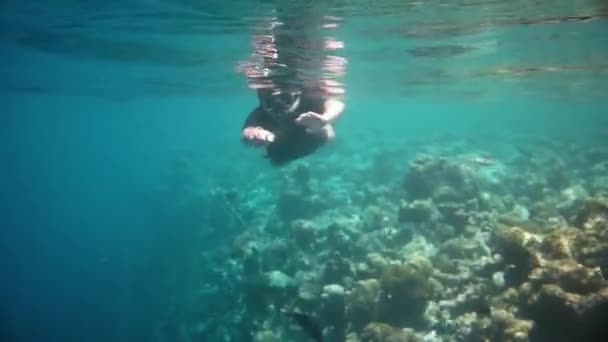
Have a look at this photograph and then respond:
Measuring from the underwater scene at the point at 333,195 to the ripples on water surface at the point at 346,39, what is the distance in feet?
0.38

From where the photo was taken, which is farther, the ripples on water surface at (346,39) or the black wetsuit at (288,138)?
the ripples on water surface at (346,39)

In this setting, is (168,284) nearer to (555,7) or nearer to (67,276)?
(555,7)

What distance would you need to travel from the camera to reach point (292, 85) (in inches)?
840

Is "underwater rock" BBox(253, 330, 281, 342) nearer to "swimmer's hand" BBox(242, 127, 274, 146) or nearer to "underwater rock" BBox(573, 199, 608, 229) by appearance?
"swimmer's hand" BBox(242, 127, 274, 146)

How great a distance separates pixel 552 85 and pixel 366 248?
27.3 meters

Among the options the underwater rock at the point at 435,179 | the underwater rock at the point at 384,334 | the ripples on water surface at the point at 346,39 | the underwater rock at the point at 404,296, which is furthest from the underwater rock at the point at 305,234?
the ripples on water surface at the point at 346,39

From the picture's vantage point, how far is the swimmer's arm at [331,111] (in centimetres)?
929

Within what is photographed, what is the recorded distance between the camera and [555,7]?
41.8 ft

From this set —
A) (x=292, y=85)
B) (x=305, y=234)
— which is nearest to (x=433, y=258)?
(x=305, y=234)

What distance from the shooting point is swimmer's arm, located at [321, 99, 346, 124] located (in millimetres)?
9286

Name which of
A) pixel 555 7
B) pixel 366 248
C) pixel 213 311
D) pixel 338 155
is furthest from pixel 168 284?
pixel 555 7

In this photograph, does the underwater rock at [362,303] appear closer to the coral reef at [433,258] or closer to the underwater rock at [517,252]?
the coral reef at [433,258]

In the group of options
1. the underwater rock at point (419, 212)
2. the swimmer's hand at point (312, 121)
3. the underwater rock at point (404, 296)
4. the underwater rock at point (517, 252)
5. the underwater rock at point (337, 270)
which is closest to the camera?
the swimmer's hand at point (312, 121)

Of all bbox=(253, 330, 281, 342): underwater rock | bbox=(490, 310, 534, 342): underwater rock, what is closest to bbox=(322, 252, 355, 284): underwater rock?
bbox=(253, 330, 281, 342): underwater rock
